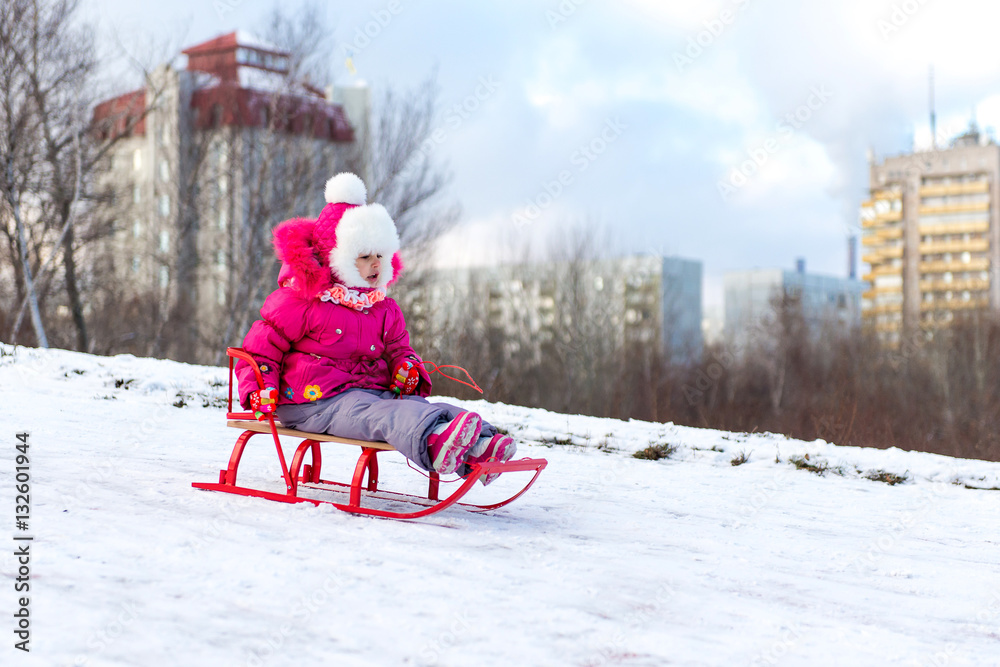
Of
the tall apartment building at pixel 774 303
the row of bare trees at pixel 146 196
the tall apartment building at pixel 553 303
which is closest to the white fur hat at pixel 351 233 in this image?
the row of bare trees at pixel 146 196

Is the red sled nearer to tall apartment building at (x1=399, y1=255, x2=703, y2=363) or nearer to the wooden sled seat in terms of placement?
the wooden sled seat

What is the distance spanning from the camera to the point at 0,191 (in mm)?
16266

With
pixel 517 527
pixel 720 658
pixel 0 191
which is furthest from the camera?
pixel 0 191

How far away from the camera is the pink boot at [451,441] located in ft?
11.6

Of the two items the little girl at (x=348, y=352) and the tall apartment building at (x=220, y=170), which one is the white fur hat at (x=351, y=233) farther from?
the tall apartment building at (x=220, y=170)

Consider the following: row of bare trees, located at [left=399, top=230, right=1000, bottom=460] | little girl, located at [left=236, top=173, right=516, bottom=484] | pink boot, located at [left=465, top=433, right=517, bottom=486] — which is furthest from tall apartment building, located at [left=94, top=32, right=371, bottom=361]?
pink boot, located at [left=465, top=433, right=517, bottom=486]

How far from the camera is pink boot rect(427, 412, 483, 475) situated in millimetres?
3549

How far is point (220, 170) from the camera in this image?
20.8m

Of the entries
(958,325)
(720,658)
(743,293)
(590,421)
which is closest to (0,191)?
(590,421)

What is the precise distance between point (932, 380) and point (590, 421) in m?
30.2

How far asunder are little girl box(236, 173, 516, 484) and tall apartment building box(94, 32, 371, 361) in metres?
15.5

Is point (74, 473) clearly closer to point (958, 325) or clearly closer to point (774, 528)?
point (774, 528)

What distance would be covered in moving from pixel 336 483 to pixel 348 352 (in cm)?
81

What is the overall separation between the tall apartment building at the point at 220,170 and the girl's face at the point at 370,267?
1551cm
